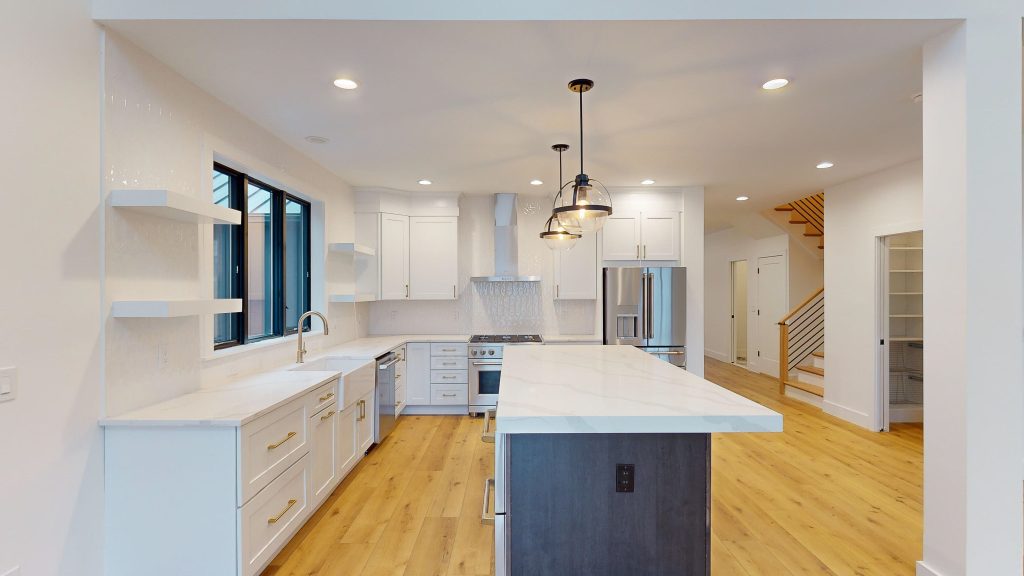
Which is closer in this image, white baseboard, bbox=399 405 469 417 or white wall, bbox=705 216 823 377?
white baseboard, bbox=399 405 469 417

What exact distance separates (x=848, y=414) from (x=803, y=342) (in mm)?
2140

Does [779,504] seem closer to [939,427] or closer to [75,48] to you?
[939,427]

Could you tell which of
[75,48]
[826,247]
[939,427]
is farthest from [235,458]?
[826,247]

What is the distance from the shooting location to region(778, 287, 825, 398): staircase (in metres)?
6.08

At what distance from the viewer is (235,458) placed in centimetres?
202

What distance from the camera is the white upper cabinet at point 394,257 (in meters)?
5.13

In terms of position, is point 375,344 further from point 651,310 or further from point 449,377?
point 651,310

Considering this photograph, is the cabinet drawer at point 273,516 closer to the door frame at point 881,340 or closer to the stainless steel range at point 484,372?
the stainless steel range at point 484,372

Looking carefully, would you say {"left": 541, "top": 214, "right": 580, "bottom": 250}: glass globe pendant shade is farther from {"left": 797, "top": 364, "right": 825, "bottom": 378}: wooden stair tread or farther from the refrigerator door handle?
{"left": 797, "top": 364, "right": 825, "bottom": 378}: wooden stair tread

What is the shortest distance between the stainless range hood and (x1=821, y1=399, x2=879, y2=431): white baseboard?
3698 mm

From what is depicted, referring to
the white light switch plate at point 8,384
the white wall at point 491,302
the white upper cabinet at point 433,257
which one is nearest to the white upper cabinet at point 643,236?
the white wall at point 491,302

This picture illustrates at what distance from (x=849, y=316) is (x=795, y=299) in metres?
2.28

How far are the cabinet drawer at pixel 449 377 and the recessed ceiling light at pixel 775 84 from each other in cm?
370

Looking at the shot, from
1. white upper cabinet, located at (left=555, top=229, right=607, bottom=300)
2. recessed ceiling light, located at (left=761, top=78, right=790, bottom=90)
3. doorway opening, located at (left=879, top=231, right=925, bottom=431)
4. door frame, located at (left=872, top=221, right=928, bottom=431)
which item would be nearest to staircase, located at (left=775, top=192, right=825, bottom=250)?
doorway opening, located at (left=879, top=231, right=925, bottom=431)
